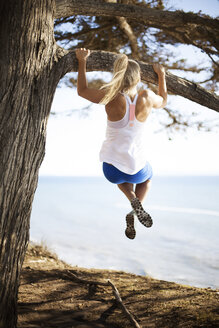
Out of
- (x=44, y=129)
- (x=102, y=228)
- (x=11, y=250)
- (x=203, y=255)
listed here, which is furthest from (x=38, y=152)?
(x=102, y=228)

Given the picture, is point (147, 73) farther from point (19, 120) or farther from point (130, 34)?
point (130, 34)

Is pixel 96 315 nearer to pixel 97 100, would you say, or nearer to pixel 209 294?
pixel 209 294

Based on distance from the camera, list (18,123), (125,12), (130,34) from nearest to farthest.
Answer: (18,123)
(125,12)
(130,34)

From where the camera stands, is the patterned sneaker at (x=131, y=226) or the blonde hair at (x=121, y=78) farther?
the patterned sneaker at (x=131, y=226)

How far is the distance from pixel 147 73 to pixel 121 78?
0.50 m

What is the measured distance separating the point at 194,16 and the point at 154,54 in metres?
2.49

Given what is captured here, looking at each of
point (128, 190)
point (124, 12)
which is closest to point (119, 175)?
point (128, 190)

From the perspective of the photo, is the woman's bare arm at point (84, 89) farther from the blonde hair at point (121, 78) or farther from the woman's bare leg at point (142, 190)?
the woman's bare leg at point (142, 190)

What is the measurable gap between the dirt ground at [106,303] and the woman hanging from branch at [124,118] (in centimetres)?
85

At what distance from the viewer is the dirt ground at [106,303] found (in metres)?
2.71

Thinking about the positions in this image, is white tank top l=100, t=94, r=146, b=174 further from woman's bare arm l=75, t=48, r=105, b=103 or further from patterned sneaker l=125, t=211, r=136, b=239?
patterned sneaker l=125, t=211, r=136, b=239

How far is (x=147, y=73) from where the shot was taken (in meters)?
3.13

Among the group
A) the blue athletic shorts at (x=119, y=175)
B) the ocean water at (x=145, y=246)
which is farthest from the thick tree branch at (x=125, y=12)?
the ocean water at (x=145, y=246)

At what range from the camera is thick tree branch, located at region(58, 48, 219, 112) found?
2.85 m
